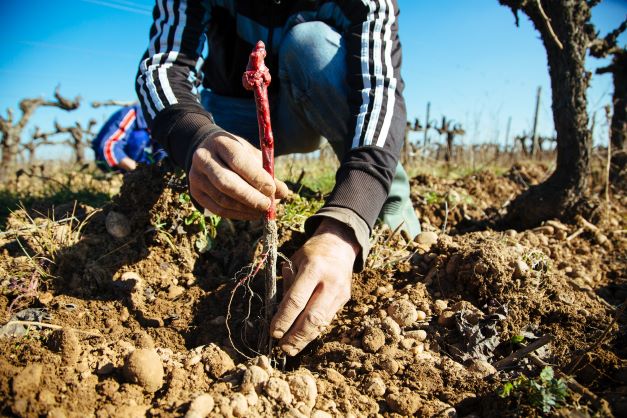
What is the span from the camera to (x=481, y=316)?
1.39m

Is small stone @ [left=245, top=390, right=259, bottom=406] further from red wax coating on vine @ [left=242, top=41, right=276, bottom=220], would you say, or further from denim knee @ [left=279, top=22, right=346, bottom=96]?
denim knee @ [left=279, top=22, right=346, bottom=96]

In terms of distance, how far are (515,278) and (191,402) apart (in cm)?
122

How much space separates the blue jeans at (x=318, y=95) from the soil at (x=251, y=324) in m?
0.41

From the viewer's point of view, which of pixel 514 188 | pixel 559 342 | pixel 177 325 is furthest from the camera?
pixel 514 188

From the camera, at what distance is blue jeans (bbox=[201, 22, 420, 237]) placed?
6.80 ft

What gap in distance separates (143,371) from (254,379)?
0.95ft

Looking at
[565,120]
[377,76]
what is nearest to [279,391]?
[377,76]

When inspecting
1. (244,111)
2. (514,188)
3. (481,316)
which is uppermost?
(514,188)

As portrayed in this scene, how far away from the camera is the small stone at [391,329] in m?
1.34

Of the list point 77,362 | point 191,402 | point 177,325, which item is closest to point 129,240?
point 177,325

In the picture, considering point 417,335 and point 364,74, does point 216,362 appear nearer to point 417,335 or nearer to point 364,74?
point 417,335

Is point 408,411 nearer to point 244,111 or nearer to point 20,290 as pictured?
point 20,290

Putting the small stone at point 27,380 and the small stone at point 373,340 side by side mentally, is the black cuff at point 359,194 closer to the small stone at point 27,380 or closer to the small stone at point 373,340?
the small stone at point 373,340

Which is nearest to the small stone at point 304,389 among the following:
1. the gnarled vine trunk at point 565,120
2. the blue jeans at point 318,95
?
the blue jeans at point 318,95
